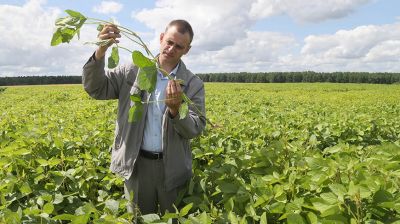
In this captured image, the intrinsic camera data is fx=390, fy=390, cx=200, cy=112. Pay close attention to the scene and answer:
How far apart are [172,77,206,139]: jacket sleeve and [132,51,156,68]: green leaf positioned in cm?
70

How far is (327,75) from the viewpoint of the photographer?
102m

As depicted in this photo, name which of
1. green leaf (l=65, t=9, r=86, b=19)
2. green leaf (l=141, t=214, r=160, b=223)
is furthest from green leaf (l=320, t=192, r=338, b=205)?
green leaf (l=65, t=9, r=86, b=19)

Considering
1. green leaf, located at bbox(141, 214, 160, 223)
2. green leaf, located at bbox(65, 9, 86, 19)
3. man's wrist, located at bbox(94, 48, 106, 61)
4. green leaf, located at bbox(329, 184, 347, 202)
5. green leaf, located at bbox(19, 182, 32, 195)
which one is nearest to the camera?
green leaf, located at bbox(329, 184, 347, 202)

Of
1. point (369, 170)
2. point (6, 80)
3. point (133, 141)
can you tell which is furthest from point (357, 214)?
point (6, 80)

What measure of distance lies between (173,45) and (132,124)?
649 mm

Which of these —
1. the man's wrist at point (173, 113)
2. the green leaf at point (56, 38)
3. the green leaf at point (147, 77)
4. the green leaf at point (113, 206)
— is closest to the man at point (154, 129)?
the man's wrist at point (173, 113)

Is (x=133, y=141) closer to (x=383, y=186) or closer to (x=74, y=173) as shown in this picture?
(x=74, y=173)

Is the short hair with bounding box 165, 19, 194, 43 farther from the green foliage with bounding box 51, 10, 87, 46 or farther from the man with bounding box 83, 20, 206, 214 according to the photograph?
the green foliage with bounding box 51, 10, 87, 46

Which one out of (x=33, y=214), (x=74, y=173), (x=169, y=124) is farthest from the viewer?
(x=169, y=124)

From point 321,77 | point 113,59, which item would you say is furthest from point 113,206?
point 321,77

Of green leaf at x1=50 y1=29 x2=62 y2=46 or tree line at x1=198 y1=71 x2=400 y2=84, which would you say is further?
tree line at x1=198 y1=71 x2=400 y2=84

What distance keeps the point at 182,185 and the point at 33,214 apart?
1280mm

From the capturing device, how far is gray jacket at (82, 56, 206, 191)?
2773 mm

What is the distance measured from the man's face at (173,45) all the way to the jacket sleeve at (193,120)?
254 mm
